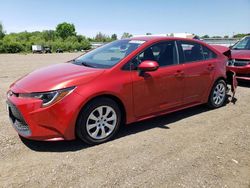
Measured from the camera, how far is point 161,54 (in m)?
4.74

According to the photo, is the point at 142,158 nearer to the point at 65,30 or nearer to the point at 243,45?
the point at 243,45

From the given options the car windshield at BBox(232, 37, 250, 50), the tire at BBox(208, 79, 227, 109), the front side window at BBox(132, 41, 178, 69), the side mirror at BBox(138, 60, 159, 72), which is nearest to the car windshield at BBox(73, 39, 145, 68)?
the front side window at BBox(132, 41, 178, 69)

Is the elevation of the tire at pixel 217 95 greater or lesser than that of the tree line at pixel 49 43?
lesser

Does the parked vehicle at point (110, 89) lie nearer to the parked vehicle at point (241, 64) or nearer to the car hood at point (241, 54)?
the parked vehicle at point (241, 64)

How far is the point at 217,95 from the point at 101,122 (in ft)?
10.1

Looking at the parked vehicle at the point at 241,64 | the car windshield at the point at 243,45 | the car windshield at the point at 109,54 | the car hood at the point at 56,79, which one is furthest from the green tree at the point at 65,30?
the car hood at the point at 56,79

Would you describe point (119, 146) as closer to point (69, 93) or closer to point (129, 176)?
point (129, 176)

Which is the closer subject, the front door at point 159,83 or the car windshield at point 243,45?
the front door at point 159,83

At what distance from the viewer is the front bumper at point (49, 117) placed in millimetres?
3514

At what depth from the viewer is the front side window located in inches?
176

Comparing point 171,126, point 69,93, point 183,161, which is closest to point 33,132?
point 69,93

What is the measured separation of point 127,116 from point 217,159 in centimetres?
147

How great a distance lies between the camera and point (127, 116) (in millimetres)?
4234

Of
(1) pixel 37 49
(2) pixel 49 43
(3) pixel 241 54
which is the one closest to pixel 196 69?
(3) pixel 241 54
